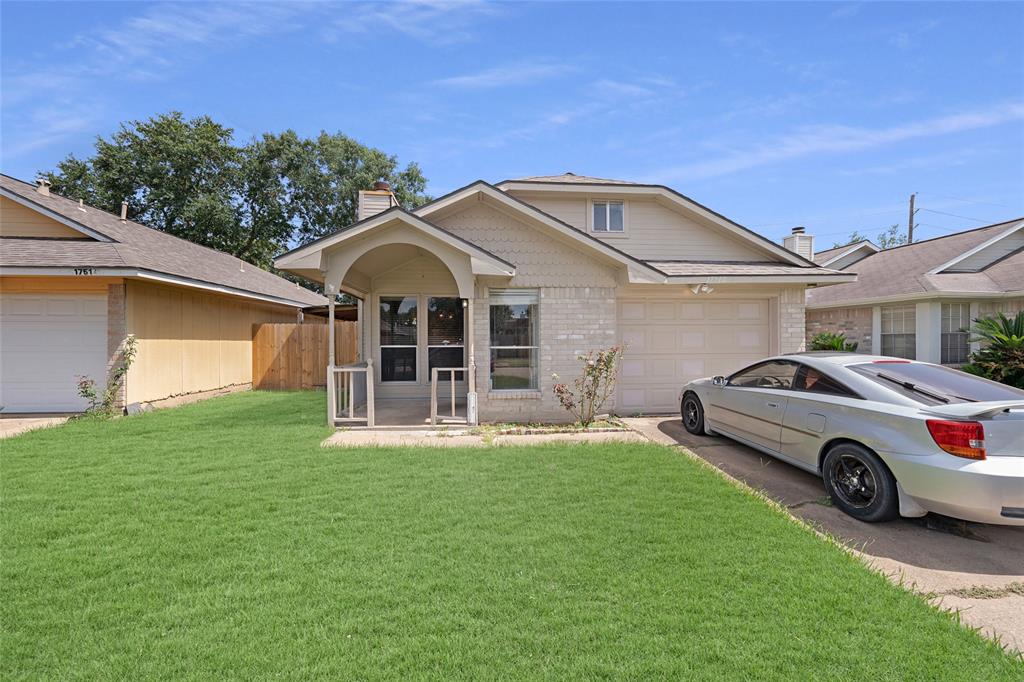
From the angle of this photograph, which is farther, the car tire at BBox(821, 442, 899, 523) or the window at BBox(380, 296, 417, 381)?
the window at BBox(380, 296, 417, 381)

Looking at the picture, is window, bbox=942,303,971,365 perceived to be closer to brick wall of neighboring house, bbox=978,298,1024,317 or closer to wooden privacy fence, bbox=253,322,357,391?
brick wall of neighboring house, bbox=978,298,1024,317

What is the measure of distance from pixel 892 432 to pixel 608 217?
25.5 ft

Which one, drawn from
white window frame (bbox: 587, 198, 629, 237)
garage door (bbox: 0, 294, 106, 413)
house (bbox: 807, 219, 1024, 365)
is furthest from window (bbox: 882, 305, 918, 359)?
garage door (bbox: 0, 294, 106, 413)

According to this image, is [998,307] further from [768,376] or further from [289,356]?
[289,356]

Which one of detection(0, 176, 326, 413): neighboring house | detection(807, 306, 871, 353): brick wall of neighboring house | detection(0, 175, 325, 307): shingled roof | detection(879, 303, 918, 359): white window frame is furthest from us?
detection(807, 306, 871, 353): brick wall of neighboring house

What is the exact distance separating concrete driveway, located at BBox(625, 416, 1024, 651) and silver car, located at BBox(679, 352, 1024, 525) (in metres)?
0.25

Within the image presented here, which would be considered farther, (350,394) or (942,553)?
(350,394)

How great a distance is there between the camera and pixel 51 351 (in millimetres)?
9695

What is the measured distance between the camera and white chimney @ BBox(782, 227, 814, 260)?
36.7 feet

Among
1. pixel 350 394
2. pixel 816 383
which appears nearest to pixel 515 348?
pixel 350 394

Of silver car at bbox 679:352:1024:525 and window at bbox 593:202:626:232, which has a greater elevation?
window at bbox 593:202:626:232

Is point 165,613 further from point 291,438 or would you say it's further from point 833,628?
point 291,438

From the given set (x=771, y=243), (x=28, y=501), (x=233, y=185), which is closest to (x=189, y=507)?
(x=28, y=501)

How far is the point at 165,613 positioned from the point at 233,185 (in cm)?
3416
